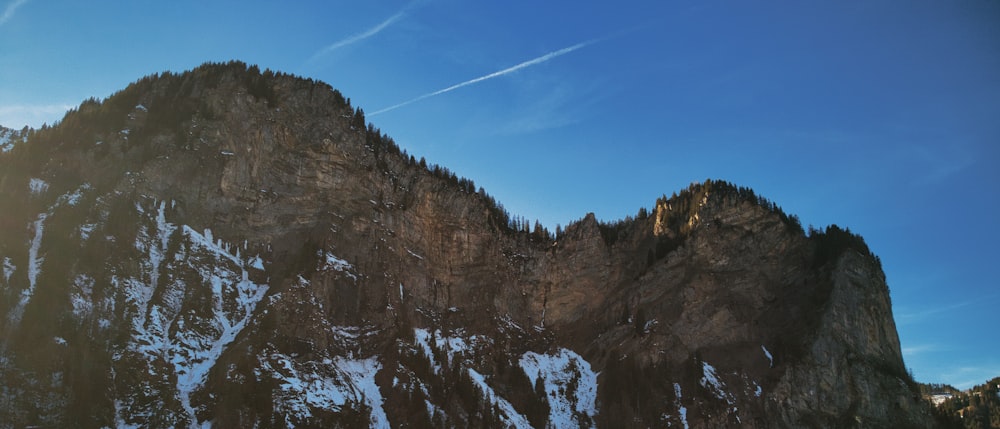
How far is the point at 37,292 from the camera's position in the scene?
97812 millimetres

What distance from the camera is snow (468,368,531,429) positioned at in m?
116

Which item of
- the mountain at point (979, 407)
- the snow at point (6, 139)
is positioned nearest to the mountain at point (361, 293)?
the snow at point (6, 139)

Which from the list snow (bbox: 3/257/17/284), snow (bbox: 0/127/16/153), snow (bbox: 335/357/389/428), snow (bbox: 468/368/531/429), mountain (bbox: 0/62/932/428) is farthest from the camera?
snow (bbox: 0/127/16/153)

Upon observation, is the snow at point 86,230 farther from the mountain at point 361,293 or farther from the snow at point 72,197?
the snow at point 72,197

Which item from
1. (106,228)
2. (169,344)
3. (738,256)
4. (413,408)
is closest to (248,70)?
(106,228)

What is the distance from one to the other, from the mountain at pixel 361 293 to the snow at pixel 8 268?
0.94 feet

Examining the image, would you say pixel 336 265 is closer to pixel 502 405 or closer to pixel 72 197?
pixel 502 405

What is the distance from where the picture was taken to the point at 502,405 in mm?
117938

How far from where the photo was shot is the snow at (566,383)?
12100cm

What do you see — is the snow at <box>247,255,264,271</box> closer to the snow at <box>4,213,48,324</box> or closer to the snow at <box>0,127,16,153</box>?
the snow at <box>4,213,48,324</box>

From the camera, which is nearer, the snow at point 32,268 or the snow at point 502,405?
the snow at point 32,268

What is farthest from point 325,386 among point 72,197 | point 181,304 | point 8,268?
point 72,197

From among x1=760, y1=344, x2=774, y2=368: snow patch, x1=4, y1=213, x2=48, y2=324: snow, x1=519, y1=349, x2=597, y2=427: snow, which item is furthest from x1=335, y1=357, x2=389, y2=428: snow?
x1=760, y1=344, x2=774, y2=368: snow patch

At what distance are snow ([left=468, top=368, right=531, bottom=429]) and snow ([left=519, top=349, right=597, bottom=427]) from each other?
476 cm
